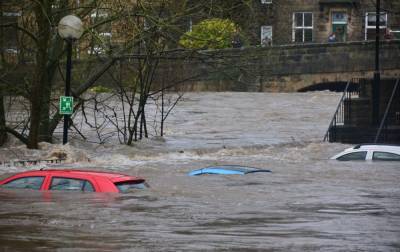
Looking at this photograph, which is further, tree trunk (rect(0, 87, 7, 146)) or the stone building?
the stone building

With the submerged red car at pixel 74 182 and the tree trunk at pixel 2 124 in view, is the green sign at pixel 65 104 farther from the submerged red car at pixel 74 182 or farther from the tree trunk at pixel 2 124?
the submerged red car at pixel 74 182

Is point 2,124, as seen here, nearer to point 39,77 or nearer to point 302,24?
point 39,77

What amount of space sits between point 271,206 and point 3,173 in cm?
896

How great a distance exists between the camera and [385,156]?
81.8ft

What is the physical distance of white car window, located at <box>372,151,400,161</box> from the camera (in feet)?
81.3

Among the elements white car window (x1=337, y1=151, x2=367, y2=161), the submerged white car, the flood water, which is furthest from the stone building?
the submerged white car

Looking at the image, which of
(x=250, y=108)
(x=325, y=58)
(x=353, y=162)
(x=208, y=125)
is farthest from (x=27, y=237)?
(x=325, y=58)

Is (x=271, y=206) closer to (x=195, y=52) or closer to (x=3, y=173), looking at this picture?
(x=3, y=173)

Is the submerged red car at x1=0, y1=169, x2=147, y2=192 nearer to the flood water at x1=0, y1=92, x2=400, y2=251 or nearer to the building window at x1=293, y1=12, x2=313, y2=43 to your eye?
the flood water at x1=0, y1=92, x2=400, y2=251

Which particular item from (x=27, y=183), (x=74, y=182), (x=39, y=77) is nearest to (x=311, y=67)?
(x=39, y=77)

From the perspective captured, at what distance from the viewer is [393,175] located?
23016 mm

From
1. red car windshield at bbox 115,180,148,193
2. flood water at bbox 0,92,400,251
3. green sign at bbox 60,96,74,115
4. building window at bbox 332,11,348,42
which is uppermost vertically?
building window at bbox 332,11,348,42

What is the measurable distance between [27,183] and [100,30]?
1346 centimetres

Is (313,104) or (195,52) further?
(313,104)
